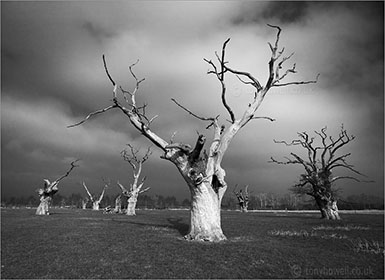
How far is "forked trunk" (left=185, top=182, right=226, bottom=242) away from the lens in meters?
13.3

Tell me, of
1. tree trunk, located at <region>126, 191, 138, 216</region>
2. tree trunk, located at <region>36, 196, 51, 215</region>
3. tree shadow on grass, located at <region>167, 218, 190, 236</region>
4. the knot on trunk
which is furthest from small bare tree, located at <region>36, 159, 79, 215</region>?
the knot on trunk

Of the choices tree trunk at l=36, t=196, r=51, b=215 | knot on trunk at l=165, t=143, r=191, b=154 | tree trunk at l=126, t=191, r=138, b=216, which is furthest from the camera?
tree trunk at l=126, t=191, r=138, b=216

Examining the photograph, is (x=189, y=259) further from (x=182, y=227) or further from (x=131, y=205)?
(x=131, y=205)

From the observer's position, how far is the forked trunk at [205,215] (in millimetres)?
13344

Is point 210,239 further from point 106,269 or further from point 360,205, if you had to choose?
point 360,205

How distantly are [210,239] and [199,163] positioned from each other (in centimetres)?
395

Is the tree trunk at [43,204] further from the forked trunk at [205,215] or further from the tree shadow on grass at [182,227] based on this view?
the forked trunk at [205,215]

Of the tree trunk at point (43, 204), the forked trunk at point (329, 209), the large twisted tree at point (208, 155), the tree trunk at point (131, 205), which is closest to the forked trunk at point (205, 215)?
the large twisted tree at point (208, 155)

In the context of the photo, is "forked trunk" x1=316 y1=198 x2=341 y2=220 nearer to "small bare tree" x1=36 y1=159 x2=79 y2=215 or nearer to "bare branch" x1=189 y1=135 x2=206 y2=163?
"bare branch" x1=189 y1=135 x2=206 y2=163

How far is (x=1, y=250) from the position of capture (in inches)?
456

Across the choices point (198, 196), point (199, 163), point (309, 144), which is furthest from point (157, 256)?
point (309, 144)

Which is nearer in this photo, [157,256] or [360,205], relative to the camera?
[157,256]

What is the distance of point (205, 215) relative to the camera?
1369 centimetres

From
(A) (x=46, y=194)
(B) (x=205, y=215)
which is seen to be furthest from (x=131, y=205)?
(B) (x=205, y=215)
